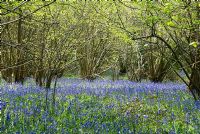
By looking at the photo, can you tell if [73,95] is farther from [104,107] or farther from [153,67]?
[153,67]

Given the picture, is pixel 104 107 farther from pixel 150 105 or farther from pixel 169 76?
pixel 169 76

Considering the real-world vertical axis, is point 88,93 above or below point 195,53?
below

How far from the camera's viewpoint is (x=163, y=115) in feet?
31.7

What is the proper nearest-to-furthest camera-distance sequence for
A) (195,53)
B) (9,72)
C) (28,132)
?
(28,132)
(195,53)
(9,72)

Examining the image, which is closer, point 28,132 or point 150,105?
point 28,132

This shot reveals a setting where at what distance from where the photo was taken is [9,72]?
2025 cm

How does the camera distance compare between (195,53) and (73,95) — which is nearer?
(195,53)

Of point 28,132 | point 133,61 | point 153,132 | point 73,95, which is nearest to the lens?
point 28,132

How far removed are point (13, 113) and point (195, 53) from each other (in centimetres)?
675

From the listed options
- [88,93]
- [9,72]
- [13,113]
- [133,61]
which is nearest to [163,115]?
[13,113]

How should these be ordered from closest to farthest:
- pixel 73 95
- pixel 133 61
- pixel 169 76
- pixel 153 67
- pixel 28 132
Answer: pixel 28 132
pixel 73 95
pixel 153 67
pixel 133 61
pixel 169 76

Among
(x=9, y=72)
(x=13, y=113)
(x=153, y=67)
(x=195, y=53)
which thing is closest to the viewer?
(x=13, y=113)

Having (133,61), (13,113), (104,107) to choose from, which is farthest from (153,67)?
(13,113)

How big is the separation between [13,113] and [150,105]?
15.4 ft
